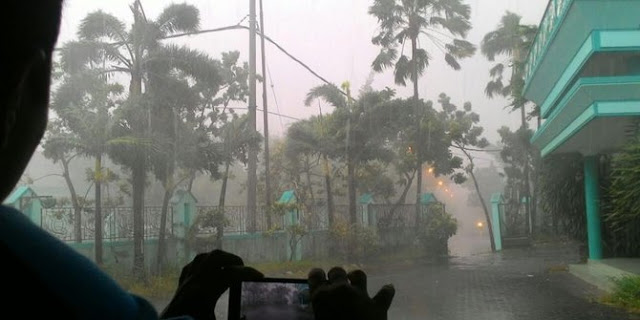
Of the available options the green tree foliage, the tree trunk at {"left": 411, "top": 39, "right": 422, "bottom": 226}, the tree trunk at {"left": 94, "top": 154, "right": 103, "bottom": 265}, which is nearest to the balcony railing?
the green tree foliage

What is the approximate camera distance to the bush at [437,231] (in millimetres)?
4301

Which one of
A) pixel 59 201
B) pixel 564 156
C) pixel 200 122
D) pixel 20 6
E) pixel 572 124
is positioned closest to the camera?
Answer: pixel 20 6

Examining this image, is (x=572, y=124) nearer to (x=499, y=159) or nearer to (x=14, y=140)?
(x=499, y=159)

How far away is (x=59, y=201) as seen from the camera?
13.0ft

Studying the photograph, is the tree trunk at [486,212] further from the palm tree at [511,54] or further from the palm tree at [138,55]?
the palm tree at [138,55]

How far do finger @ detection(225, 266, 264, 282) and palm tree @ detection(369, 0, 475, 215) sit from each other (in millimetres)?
2985

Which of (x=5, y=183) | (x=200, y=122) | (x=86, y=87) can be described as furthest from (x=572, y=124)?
(x=5, y=183)

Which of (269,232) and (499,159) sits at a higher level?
(499,159)

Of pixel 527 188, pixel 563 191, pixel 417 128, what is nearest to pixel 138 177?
pixel 417 128

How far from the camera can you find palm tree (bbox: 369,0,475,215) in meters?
4.10

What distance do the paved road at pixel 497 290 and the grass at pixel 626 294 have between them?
0.08 metres

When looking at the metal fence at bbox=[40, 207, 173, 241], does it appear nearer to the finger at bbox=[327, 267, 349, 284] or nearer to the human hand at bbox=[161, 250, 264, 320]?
the human hand at bbox=[161, 250, 264, 320]

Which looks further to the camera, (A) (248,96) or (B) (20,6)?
(A) (248,96)

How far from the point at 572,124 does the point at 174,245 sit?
11.5ft
